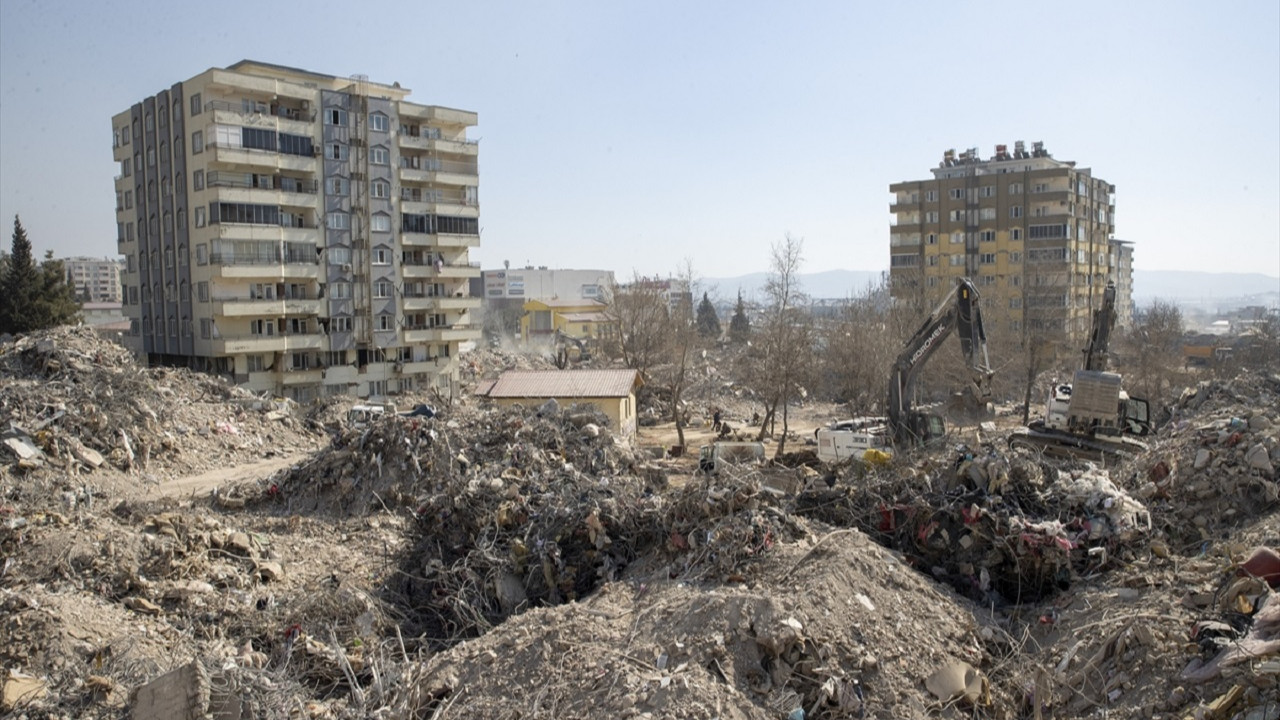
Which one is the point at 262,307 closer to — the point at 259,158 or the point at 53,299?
the point at 259,158

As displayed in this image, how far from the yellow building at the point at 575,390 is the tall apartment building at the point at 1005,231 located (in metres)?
25.0

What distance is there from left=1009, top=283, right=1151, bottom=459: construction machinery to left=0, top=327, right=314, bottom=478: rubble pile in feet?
59.7

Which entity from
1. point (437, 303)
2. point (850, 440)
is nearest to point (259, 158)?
point (437, 303)

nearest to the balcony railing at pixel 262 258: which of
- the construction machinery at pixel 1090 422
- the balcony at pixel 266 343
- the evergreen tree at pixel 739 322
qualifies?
the balcony at pixel 266 343

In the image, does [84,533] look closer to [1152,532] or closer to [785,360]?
[1152,532]

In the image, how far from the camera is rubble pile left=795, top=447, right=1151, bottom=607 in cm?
966

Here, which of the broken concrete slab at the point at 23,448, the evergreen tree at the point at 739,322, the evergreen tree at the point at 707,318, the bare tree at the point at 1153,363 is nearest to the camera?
the broken concrete slab at the point at 23,448

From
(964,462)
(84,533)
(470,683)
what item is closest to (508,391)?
(84,533)

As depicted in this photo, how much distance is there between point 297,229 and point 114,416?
16687 millimetres

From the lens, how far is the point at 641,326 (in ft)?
125

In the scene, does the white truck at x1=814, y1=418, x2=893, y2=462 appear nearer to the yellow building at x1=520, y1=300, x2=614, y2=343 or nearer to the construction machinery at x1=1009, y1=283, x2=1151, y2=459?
the construction machinery at x1=1009, y1=283, x2=1151, y2=459

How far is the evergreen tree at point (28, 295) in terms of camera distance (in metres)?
37.1

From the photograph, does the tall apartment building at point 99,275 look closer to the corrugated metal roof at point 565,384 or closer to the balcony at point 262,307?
the balcony at point 262,307

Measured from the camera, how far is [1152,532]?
10.1m
